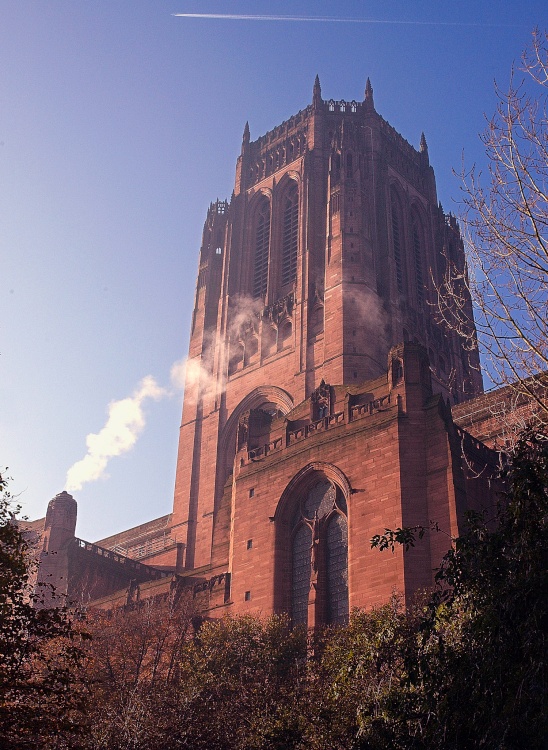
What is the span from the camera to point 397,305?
4794 cm

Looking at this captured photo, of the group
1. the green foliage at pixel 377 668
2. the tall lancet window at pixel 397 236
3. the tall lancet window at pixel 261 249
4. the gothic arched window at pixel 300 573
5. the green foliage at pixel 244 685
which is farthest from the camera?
the tall lancet window at pixel 261 249

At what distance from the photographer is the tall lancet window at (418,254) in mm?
52531

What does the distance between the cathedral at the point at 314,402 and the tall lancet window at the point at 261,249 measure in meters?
0.12

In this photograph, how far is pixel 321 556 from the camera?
1099 inches

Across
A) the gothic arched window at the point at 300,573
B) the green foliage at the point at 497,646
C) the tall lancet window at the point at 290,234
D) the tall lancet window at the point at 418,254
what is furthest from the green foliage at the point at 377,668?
the tall lancet window at the point at 418,254

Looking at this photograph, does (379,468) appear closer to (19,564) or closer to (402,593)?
(402,593)

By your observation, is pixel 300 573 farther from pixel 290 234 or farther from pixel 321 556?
pixel 290 234

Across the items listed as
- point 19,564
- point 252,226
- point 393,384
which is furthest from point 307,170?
point 19,564

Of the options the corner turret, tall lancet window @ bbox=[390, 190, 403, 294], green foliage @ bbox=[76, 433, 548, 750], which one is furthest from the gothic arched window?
the corner turret

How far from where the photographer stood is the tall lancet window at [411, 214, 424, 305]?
172ft

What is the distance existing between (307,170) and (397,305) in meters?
11.9

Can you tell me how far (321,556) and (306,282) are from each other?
945 inches

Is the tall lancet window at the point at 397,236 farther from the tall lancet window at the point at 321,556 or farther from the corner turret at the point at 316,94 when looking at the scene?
the tall lancet window at the point at 321,556

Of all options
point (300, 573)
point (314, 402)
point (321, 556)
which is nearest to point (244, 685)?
point (321, 556)
